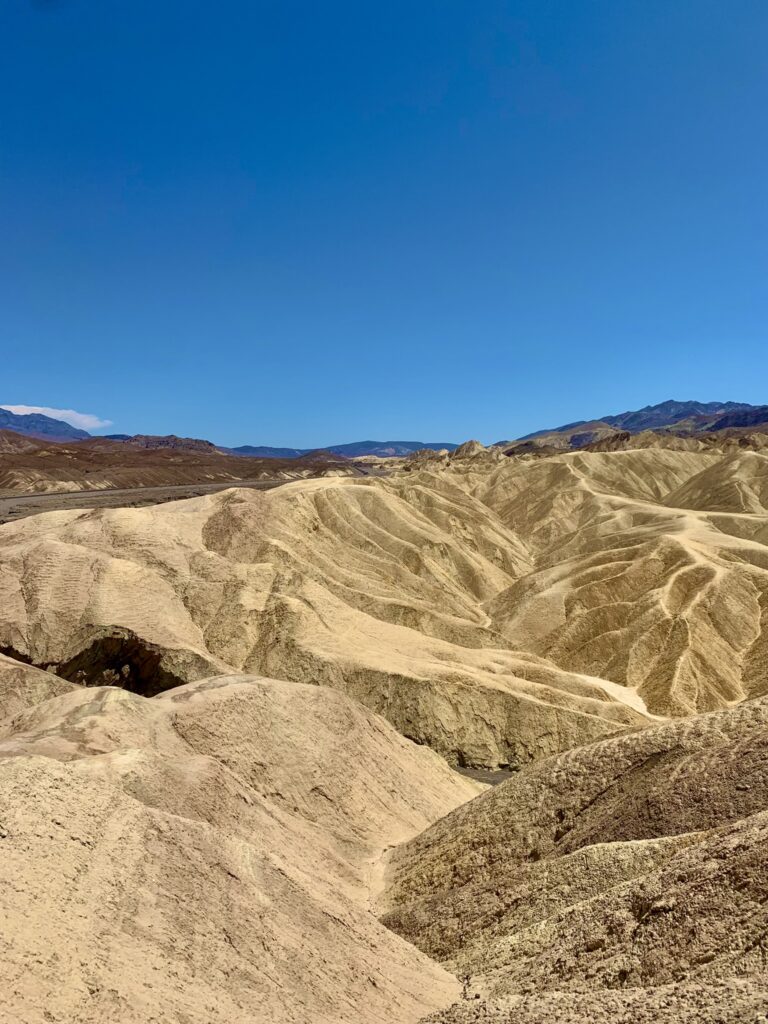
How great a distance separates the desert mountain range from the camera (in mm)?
7723

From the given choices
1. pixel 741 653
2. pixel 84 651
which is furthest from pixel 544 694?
pixel 84 651

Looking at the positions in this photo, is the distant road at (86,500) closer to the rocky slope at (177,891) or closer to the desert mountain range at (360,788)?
the desert mountain range at (360,788)

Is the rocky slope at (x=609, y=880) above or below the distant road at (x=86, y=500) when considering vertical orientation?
below

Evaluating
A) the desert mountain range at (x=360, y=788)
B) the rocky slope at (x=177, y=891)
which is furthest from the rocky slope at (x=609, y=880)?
the rocky slope at (x=177, y=891)

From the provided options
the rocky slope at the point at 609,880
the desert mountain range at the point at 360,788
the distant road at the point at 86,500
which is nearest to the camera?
the rocky slope at the point at 609,880

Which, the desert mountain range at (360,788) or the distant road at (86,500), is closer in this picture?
the desert mountain range at (360,788)

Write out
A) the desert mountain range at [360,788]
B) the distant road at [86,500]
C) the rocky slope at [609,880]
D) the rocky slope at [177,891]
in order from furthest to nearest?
the distant road at [86,500] < the desert mountain range at [360,788] < the rocky slope at [609,880] < the rocky slope at [177,891]

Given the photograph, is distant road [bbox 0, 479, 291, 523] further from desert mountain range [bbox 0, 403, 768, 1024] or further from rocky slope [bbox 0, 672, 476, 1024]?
rocky slope [bbox 0, 672, 476, 1024]

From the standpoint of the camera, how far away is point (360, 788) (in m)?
17.1

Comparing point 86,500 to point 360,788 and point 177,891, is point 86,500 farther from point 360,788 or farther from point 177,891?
point 177,891

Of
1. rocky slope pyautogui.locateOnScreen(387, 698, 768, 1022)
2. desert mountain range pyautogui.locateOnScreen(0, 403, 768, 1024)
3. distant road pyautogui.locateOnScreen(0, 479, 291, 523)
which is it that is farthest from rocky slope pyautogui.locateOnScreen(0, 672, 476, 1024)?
distant road pyautogui.locateOnScreen(0, 479, 291, 523)

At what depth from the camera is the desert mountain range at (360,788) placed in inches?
304

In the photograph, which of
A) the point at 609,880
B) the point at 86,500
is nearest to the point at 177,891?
the point at 609,880

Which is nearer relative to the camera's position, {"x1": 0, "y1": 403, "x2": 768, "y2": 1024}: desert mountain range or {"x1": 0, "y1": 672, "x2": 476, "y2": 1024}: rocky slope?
{"x1": 0, "y1": 672, "x2": 476, "y2": 1024}: rocky slope
